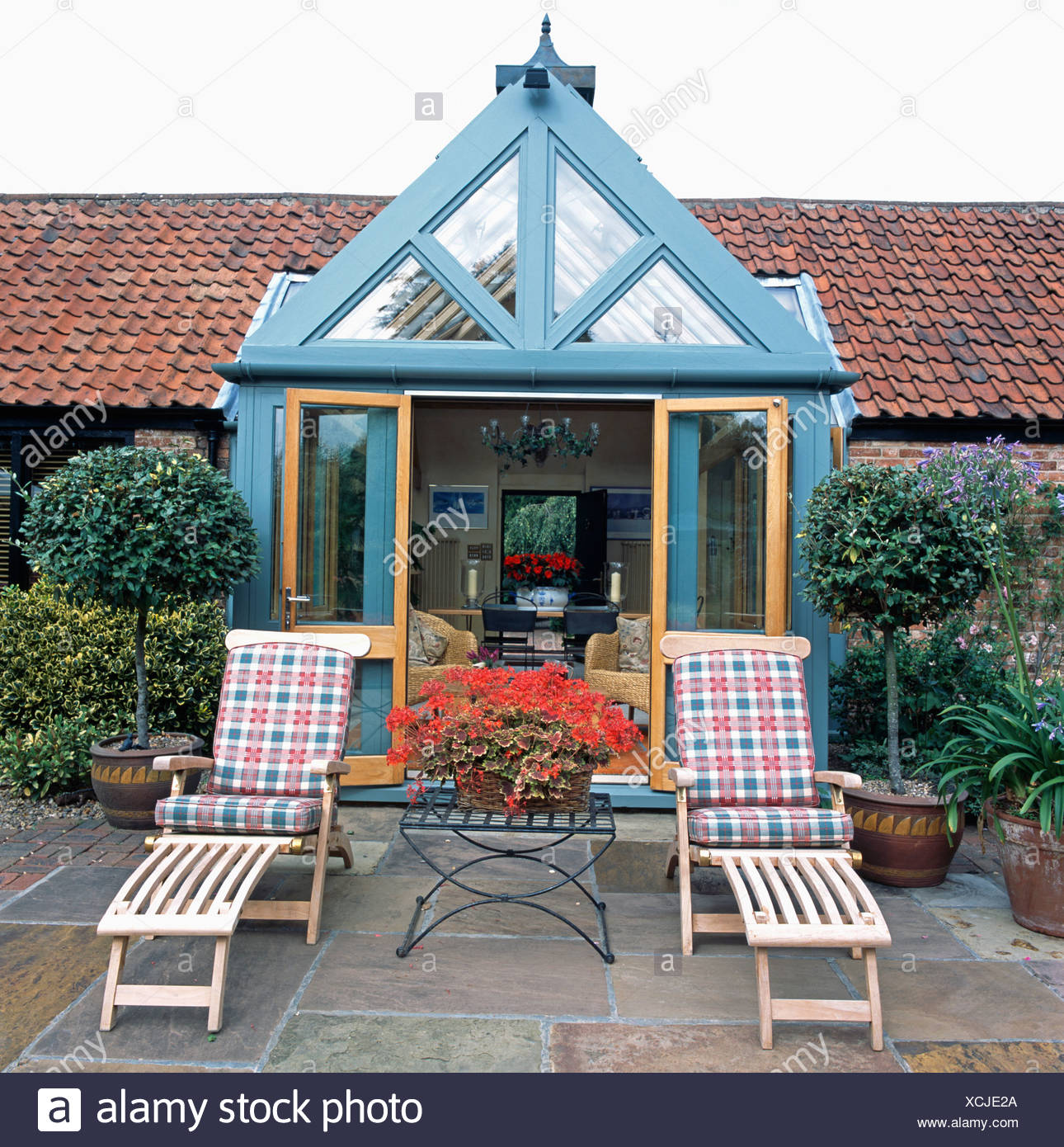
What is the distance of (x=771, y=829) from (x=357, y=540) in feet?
10.4

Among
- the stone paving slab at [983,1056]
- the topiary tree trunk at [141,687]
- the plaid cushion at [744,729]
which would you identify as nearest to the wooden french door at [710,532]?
the plaid cushion at [744,729]

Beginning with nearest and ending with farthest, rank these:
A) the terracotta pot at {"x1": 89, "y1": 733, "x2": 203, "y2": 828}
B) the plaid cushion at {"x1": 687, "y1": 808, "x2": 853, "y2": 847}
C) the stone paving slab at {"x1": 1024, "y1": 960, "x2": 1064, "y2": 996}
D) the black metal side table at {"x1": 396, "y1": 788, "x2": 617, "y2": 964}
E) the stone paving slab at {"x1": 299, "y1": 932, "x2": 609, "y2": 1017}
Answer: the stone paving slab at {"x1": 299, "y1": 932, "x2": 609, "y2": 1017} < the stone paving slab at {"x1": 1024, "y1": 960, "x2": 1064, "y2": 996} < the black metal side table at {"x1": 396, "y1": 788, "x2": 617, "y2": 964} < the plaid cushion at {"x1": 687, "y1": 808, "x2": 853, "y2": 847} < the terracotta pot at {"x1": 89, "y1": 733, "x2": 203, "y2": 828}

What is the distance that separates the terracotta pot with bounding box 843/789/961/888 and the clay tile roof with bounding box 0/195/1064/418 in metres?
3.89

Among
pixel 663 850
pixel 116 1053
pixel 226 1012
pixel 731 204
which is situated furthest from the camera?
pixel 731 204

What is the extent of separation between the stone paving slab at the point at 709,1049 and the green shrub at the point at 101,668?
3677mm

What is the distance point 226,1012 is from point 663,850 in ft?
8.23

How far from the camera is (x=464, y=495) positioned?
12406 mm

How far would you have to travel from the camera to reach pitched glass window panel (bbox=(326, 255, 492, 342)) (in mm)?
5453

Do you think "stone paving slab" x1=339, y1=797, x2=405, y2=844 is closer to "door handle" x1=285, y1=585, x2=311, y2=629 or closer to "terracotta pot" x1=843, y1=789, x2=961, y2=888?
"door handle" x1=285, y1=585, x2=311, y2=629

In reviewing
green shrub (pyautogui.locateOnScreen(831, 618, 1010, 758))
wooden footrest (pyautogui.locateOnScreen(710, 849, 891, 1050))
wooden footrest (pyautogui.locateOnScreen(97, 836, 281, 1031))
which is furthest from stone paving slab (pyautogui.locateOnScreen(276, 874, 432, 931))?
green shrub (pyautogui.locateOnScreen(831, 618, 1010, 758))

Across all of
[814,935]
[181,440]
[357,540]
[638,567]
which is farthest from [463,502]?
[814,935]
